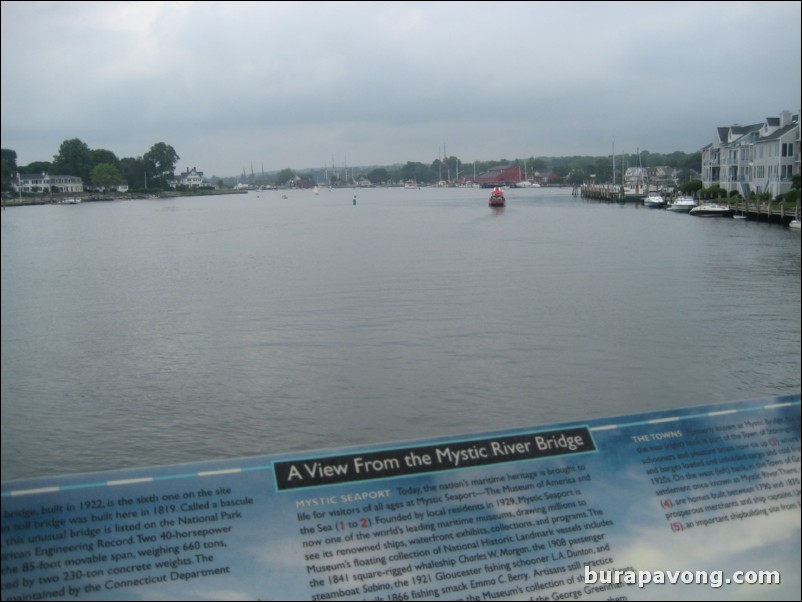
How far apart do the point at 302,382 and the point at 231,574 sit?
554 cm

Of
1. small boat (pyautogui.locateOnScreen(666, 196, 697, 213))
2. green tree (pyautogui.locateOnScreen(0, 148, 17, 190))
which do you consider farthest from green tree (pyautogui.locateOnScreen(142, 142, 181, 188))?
small boat (pyautogui.locateOnScreen(666, 196, 697, 213))

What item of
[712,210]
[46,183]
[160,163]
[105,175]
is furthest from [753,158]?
[46,183]

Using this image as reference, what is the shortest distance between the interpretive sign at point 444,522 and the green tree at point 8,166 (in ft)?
7.07

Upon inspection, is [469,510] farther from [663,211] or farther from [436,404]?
[663,211]

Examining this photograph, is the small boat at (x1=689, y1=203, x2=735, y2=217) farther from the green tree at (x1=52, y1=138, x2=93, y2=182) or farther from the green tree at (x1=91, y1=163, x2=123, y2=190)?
the green tree at (x1=52, y1=138, x2=93, y2=182)

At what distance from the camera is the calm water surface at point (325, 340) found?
6629 millimetres

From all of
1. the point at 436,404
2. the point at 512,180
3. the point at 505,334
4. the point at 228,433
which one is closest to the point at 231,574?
the point at 228,433

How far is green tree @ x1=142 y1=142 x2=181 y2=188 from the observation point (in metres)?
5.94

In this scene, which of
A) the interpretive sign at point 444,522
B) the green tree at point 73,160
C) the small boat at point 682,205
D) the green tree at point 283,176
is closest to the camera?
the interpretive sign at point 444,522

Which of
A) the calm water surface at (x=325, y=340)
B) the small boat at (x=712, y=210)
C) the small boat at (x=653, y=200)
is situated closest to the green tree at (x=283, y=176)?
the calm water surface at (x=325, y=340)

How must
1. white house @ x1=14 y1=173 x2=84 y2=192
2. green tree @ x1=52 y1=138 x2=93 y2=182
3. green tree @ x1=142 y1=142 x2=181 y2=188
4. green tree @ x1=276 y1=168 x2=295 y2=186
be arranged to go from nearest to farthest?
white house @ x1=14 y1=173 x2=84 y2=192, green tree @ x1=52 y1=138 x2=93 y2=182, green tree @ x1=142 y1=142 x2=181 y2=188, green tree @ x1=276 y1=168 x2=295 y2=186

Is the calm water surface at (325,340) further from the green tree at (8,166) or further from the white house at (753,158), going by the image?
the white house at (753,158)

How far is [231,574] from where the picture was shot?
2.80 m

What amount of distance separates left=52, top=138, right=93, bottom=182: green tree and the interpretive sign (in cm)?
322
